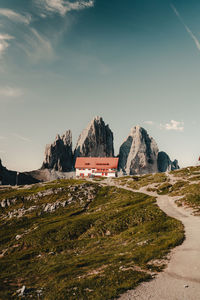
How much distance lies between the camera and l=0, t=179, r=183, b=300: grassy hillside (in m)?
14.0

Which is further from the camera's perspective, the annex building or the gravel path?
the annex building

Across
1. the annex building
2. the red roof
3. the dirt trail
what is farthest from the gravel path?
the red roof

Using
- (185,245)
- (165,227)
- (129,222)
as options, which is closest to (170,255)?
(185,245)

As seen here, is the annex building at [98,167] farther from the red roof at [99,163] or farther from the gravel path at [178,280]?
the gravel path at [178,280]

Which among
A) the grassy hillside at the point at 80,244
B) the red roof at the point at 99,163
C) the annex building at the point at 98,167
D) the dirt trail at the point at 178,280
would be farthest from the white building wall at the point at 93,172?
the dirt trail at the point at 178,280

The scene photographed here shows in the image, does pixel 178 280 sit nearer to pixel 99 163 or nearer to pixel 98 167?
pixel 98 167

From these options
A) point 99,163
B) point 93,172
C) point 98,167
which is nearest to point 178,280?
point 98,167

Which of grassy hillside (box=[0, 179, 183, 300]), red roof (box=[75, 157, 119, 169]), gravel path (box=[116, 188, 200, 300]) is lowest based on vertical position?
grassy hillside (box=[0, 179, 183, 300])

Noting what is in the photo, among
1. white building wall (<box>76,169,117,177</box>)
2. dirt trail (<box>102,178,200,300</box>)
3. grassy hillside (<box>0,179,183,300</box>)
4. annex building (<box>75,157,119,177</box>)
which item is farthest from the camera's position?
annex building (<box>75,157,119,177</box>)

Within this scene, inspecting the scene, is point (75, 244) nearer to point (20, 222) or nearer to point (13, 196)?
point (20, 222)

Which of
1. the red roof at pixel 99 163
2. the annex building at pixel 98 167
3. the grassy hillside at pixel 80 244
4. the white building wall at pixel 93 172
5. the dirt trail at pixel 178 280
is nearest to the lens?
the dirt trail at pixel 178 280

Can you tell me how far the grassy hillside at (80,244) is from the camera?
14017 millimetres

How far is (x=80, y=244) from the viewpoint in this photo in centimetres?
3120

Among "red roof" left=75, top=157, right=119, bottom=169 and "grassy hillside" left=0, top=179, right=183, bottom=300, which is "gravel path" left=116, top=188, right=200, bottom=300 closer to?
"grassy hillside" left=0, top=179, right=183, bottom=300
